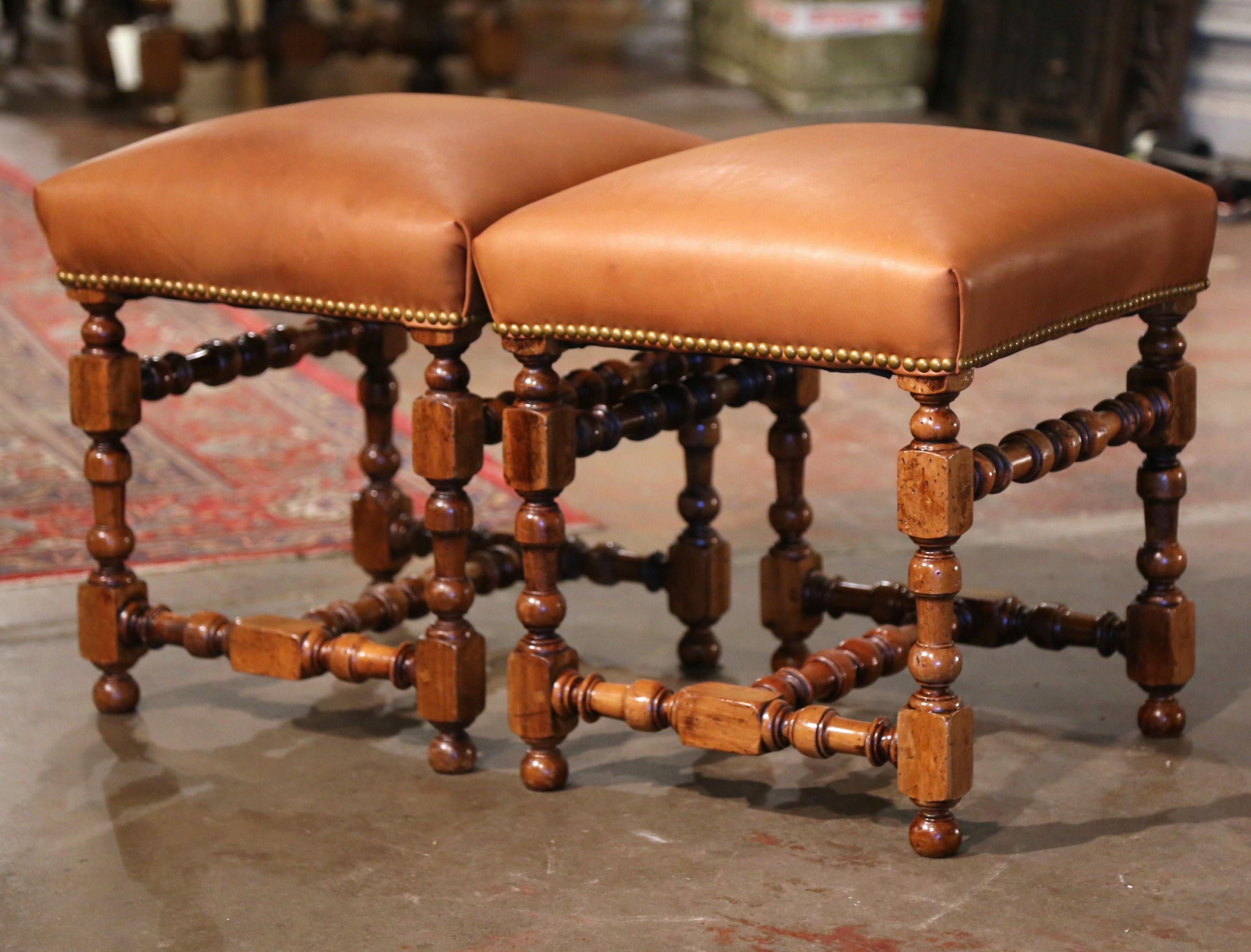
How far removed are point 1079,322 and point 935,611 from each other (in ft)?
0.91

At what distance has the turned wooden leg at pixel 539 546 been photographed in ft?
5.33

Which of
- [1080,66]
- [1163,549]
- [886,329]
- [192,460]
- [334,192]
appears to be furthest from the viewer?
[1080,66]

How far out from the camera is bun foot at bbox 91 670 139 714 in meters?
1.90

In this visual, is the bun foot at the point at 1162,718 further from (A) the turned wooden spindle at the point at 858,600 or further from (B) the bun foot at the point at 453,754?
(B) the bun foot at the point at 453,754

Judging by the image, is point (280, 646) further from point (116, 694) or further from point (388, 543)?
point (388, 543)

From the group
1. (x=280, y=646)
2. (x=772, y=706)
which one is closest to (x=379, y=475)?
(x=280, y=646)

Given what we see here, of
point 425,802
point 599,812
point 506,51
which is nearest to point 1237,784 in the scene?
point 599,812

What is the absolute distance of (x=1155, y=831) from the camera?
5.23 feet

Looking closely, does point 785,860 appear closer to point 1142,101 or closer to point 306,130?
point 306,130

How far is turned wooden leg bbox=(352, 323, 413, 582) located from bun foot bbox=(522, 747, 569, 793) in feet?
1.80

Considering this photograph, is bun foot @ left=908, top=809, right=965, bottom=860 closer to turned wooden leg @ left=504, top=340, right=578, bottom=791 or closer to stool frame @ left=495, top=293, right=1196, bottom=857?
stool frame @ left=495, top=293, right=1196, bottom=857

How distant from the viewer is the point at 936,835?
1531mm

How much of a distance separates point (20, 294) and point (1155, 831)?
3.10m

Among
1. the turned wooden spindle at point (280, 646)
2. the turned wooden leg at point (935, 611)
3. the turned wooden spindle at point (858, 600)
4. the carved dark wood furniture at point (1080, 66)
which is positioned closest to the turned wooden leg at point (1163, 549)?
the turned wooden spindle at point (858, 600)
